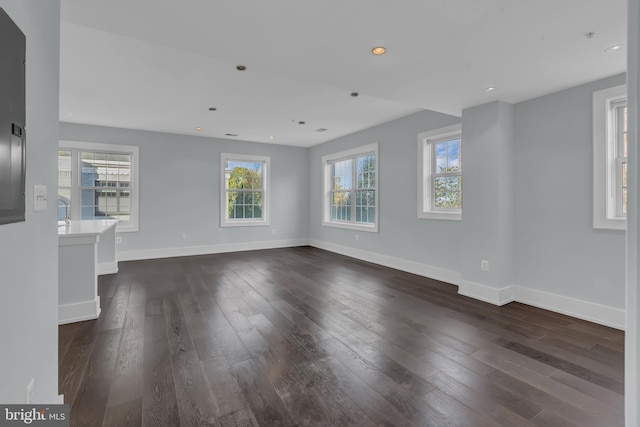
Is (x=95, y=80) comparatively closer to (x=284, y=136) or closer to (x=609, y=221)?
(x=284, y=136)

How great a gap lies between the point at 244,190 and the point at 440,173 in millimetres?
4491

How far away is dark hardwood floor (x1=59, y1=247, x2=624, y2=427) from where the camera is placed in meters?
1.67

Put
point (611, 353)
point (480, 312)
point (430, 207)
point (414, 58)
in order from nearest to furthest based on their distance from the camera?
point (611, 353), point (414, 58), point (480, 312), point (430, 207)

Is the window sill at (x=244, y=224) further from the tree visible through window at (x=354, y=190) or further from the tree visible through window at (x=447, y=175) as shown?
the tree visible through window at (x=447, y=175)

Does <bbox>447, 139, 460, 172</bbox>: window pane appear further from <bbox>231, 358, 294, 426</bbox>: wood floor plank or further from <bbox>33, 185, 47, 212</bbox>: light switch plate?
<bbox>33, 185, 47, 212</bbox>: light switch plate

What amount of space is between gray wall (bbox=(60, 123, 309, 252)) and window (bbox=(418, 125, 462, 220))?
3.80 meters

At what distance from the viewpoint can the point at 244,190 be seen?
7.18 m

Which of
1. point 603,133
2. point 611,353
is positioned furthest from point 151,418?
point 603,133

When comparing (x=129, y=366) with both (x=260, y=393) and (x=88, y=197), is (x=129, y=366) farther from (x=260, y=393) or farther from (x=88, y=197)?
(x=88, y=197)

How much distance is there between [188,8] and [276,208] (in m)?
5.74

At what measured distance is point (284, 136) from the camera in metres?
6.59

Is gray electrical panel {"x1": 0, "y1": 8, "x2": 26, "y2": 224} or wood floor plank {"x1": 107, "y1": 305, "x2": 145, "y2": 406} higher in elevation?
gray electrical panel {"x1": 0, "y1": 8, "x2": 26, "y2": 224}

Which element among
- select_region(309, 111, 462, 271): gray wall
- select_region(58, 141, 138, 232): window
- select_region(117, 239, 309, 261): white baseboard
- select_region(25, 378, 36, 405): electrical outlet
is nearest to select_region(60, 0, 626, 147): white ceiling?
select_region(309, 111, 462, 271): gray wall

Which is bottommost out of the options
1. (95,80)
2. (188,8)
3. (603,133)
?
(603,133)
